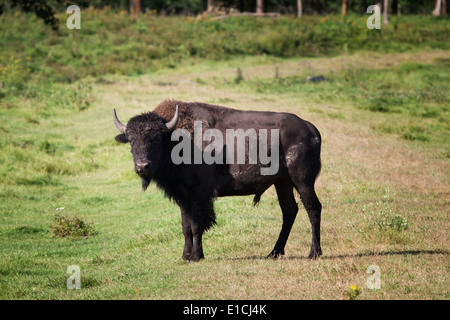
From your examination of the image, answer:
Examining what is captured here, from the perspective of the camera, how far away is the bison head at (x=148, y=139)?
771 cm

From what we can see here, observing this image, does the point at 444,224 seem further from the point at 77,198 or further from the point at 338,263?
the point at 77,198

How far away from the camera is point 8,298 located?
7.39m

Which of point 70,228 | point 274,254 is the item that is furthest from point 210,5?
point 274,254

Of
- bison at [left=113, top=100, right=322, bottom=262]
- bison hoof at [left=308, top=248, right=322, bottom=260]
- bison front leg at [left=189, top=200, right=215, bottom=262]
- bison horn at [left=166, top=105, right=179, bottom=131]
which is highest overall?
bison horn at [left=166, top=105, right=179, bottom=131]

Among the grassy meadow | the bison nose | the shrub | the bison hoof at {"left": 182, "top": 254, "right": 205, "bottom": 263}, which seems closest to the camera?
the grassy meadow

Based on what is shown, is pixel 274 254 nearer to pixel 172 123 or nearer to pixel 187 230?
pixel 187 230

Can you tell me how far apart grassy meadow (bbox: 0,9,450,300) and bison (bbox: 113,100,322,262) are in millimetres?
602

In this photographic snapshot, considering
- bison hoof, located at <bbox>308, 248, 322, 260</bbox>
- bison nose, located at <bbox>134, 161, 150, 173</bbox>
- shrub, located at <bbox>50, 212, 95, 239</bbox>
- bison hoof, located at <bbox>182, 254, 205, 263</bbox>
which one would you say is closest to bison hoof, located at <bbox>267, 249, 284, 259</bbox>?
bison hoof, located at <bbox>308, 248, 322, 260</bbox>

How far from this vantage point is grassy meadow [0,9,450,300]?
7.44 metres

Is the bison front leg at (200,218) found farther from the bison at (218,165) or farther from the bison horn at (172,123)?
the bison horn at (172,123)

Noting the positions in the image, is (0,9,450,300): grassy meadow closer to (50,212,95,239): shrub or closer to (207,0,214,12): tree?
(50,212,95,239): shrub

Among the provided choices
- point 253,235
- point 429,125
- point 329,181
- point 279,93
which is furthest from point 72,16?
point 253,235

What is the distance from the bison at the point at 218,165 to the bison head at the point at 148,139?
0.01 meters

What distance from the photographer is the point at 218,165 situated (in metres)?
8.33
